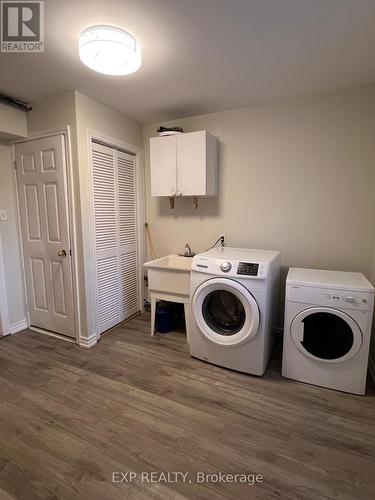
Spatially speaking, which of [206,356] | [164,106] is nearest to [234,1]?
[164,106]

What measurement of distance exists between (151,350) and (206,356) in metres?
0.57

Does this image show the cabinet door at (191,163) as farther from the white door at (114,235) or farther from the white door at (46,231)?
the white door at (46,231)

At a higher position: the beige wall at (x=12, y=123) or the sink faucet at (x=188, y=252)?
the beige wall at (x=12, y=123)

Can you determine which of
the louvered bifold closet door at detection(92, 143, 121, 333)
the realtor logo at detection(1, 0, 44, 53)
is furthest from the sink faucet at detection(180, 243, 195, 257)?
the realtor logo at detection(1, 0, 44, 53)

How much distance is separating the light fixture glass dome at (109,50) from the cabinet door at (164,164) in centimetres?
102

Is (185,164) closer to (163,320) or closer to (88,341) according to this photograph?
(163,320)

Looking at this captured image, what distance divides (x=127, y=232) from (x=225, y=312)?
152 centimetres

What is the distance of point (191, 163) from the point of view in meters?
2.57

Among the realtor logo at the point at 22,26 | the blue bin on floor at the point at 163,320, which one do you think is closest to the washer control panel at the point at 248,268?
→ the blue bin on floor at the point at 163,320

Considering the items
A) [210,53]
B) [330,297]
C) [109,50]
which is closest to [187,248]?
[330,297]

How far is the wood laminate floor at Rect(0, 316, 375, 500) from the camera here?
1.26 meters

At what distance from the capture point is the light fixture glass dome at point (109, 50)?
144 cm

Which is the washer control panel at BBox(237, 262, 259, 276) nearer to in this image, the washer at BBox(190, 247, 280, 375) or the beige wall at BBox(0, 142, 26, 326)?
the washer at BBox(190, 247, 280, 375)

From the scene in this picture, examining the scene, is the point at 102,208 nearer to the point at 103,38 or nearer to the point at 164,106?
the point at 164,106
